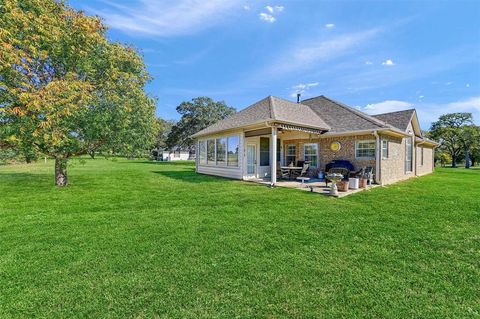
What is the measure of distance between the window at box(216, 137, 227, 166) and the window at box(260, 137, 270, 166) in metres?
2.31

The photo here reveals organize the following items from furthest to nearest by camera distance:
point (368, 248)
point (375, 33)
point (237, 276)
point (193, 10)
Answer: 1. point (375, 33)
2. point (193, 10)
3. point (368, 248)
4. point (237, 276)

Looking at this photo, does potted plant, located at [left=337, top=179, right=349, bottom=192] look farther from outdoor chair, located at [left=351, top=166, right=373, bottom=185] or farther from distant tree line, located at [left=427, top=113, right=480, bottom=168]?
distant tree line, located at [left=427, top=113, right=480, bottom=168]

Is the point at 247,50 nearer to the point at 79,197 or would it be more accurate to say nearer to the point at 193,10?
the point at 193,10

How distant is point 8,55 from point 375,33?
49.6 feet

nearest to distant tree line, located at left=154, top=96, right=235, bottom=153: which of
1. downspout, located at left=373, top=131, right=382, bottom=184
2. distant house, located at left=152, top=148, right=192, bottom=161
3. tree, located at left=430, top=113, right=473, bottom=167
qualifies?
distant house, located at left=152, top=148, right=192, bottom=161

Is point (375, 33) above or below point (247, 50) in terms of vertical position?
below

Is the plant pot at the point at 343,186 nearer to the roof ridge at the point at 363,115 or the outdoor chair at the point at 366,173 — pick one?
the outdoor chair at the point at 366,173

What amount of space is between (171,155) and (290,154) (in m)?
44.0

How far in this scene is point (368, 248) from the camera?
13.4 feet

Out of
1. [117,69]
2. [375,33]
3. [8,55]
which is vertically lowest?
[8,55]

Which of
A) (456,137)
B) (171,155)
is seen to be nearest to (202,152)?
(171,155)

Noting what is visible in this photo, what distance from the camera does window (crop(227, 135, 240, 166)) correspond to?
13.4 metres

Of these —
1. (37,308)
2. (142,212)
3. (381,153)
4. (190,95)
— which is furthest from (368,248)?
(190,95)

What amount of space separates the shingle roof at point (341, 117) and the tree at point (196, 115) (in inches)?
835
